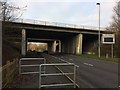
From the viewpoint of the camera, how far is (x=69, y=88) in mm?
13523

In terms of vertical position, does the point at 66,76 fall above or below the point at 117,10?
below

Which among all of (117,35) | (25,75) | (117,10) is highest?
(117,10)

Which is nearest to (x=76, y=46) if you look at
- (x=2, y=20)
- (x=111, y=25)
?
(x=111, y=25)

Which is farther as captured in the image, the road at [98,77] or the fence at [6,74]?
the road at [98,77]

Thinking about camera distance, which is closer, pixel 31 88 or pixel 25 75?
pixel 31 88

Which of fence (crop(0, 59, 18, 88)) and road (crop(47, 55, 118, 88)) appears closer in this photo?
fence (crop(0, 59, 18, 88))

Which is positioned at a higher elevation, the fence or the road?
the fence

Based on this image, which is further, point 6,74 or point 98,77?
point 98,77

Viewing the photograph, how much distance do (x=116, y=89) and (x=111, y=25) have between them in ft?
205

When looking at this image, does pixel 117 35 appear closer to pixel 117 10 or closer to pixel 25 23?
pixel 117 10

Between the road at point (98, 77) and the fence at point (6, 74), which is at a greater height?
the fence at point (6, 74)

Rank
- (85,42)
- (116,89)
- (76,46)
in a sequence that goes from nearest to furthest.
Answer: (116,89), (76,46), (85,42)

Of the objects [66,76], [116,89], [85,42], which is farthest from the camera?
[85,42]

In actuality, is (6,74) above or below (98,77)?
above
